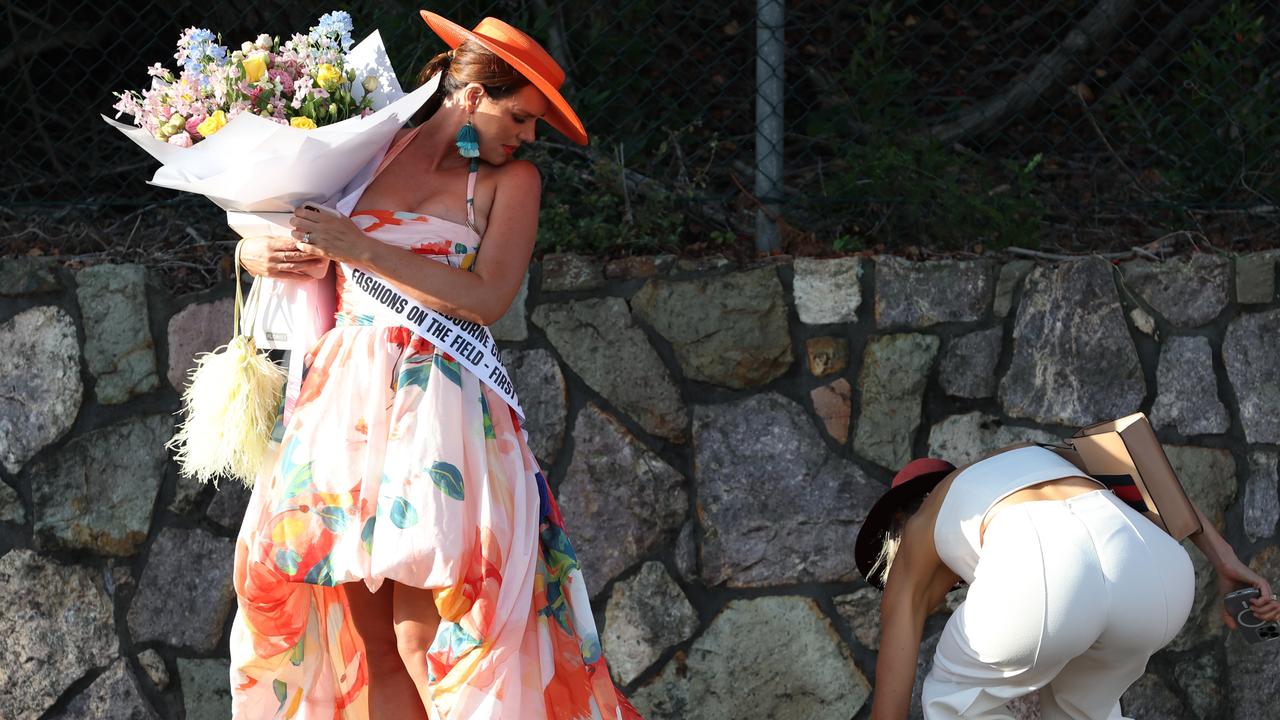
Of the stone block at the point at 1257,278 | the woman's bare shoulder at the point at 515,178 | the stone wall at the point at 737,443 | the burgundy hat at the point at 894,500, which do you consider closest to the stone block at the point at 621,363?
the stone wall at the point at 737,443

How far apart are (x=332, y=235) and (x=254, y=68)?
1.15 ft

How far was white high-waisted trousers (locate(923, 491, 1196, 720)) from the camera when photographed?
2.85m

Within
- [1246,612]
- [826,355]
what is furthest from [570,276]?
[1246,612]

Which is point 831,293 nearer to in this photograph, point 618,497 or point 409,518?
point 618,497

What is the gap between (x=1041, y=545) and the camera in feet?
9.41

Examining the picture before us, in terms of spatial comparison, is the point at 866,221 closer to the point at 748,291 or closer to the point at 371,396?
the point at 748,291

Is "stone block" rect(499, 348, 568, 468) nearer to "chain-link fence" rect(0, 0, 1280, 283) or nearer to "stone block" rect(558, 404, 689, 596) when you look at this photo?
"stone block" rect(558, 404, 689, 596)

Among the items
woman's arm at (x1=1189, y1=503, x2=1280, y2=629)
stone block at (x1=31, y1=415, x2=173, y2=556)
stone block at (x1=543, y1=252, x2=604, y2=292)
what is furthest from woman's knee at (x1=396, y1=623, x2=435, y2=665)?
woman's arm at (x1=1189, y1=503, x2=1280, y2=629)

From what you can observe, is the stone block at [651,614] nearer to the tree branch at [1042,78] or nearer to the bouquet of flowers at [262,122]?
the bouquet of flowers at [262,122]

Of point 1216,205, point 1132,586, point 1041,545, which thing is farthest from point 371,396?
point 1216,205

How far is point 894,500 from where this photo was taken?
129 inches

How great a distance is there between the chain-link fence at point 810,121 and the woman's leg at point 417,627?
1582 mm

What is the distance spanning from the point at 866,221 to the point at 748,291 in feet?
1.91

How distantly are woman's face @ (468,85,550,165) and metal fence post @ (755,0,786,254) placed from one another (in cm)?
157
